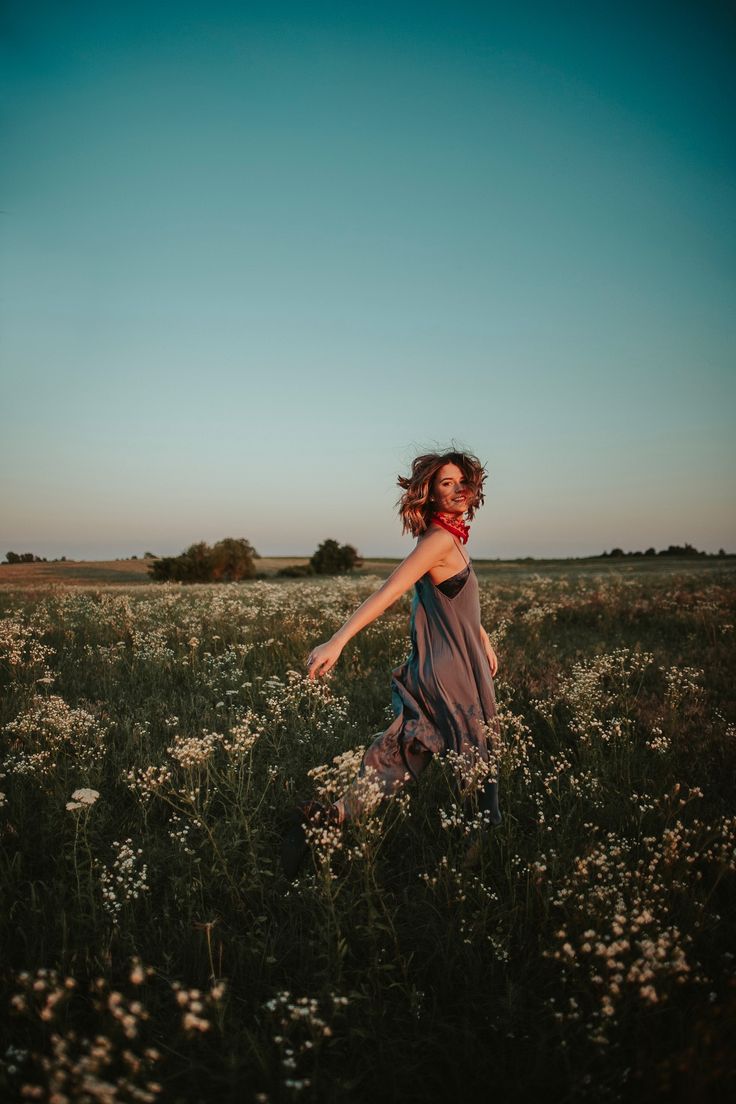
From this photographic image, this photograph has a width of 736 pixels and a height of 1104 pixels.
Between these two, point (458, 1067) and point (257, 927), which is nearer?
point (458, 1067)

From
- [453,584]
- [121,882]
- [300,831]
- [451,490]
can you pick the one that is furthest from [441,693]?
[121,882]

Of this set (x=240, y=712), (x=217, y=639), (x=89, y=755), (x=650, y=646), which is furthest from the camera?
(x=650, y=646)

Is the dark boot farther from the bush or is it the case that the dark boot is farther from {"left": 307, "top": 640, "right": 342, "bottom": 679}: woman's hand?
the bush

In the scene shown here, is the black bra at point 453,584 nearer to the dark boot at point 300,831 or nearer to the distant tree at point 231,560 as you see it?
the dark boot at point 300,831

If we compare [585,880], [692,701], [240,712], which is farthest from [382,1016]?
[692,701]

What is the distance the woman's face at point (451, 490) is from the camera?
3.70 m

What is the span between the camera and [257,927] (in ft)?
9.39

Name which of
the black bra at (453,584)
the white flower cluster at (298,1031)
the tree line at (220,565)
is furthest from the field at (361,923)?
the tree line at (220,565)

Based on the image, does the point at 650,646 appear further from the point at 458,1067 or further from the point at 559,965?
the point at 458,1067

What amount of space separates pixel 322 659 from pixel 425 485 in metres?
1.43

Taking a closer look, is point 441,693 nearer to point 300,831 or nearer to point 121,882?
point 300,831

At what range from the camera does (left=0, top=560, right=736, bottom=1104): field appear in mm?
2062

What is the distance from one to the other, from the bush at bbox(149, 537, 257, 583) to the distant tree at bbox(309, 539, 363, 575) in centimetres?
771

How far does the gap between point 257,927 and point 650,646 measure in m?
8.38
